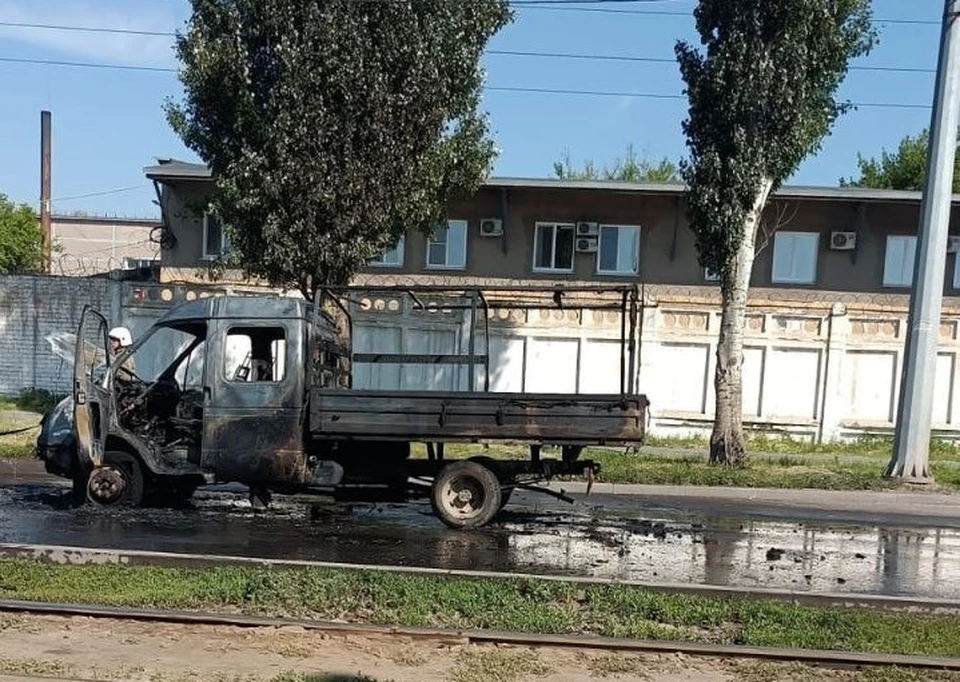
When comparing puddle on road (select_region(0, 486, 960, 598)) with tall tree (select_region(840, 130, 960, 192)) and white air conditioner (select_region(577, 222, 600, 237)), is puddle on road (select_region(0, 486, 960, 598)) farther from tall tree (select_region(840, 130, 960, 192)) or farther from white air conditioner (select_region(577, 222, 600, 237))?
tall tree (select_region(840, 130, 960, 192))

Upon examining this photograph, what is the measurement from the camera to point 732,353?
55.3 ft

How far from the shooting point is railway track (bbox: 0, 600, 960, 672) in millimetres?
5840

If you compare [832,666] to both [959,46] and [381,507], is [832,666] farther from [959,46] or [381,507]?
[959,46]

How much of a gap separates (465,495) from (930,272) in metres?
9.67

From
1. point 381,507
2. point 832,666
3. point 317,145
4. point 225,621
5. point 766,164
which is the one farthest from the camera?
point 766,164

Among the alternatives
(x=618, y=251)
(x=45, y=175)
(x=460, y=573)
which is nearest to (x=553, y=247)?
(x=618, y=251)

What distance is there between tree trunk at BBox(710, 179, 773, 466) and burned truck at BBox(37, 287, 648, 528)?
21.7 feet

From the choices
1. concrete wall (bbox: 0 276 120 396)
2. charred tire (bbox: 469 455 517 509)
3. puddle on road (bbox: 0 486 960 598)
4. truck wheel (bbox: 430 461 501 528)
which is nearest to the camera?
puddle on road (bbox: 0 486 960 598)

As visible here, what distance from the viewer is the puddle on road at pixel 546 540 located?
8.46 meters

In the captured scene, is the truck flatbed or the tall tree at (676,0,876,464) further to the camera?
the tall tree at (676,0,876,464)

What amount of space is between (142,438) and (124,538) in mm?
1839

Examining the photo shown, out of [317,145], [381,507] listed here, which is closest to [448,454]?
[381,507]

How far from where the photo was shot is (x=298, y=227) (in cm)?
1546

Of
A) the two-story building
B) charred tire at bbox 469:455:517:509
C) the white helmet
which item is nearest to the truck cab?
the white helmet
